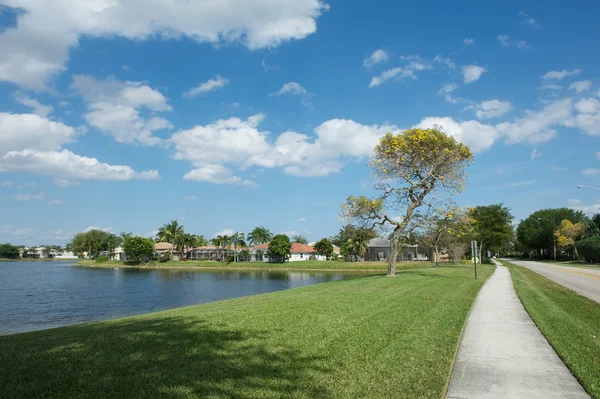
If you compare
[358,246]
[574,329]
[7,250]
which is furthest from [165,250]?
[574,329]

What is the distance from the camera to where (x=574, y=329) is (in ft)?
32.9

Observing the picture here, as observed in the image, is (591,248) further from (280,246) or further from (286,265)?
(280,246)

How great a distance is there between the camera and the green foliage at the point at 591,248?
66188 mm

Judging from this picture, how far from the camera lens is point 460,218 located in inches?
1140

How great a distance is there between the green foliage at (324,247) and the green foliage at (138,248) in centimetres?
4435

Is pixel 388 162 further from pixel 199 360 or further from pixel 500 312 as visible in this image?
pixel 199 360

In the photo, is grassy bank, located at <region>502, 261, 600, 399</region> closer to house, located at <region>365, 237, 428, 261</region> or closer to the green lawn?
the green lawn

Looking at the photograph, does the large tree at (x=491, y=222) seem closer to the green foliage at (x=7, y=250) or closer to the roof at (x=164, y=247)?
the roof at (x=164, y=247)


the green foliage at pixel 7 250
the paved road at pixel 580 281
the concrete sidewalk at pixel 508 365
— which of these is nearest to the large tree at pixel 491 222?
the paved road at pixel 580 281

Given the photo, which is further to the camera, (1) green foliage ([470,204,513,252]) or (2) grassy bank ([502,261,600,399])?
(1) green foliage ([470,204,513,252])

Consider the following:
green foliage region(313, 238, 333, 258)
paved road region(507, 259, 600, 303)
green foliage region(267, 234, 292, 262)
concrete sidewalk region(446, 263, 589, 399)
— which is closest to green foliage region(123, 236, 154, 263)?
green foliage region(267, 234, 292, 262)

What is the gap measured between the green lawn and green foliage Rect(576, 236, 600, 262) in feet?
229

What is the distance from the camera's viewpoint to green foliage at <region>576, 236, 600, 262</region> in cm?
6619

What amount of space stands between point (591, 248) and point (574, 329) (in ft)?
232
